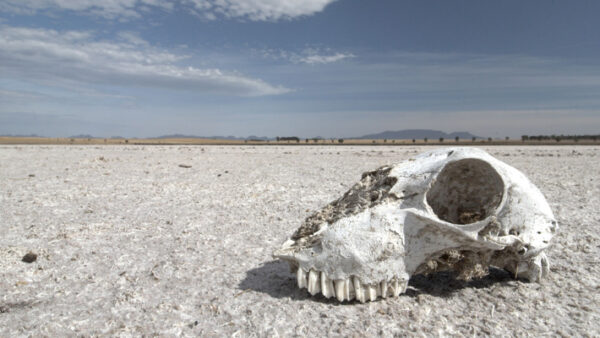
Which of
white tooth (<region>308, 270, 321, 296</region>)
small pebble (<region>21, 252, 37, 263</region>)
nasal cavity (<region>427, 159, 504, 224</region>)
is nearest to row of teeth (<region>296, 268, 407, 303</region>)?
white tooth (<region>308, 270, 321, 296</region>)

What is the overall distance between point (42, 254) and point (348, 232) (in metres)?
3.92

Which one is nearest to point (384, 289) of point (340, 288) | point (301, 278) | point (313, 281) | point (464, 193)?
point (340, 288)

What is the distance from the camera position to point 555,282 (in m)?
3.86

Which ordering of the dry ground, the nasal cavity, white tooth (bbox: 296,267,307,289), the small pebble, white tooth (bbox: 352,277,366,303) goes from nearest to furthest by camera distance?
the dry ground → white tooth (bbox: 352,277,366,303) → white tooth (bbox: 296,267,307,289) → the nasal cavity → the small pebble

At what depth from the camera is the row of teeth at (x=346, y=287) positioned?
3.29 metres

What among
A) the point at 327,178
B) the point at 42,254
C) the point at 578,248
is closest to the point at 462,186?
the point at 578,248

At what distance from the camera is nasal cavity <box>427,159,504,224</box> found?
12.8 feet

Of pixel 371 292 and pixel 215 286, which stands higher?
pixel 371 292

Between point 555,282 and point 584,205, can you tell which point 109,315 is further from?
point 584,205

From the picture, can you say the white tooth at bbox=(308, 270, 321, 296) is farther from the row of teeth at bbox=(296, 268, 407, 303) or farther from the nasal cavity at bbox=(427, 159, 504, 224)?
the nasal cavity at bbox=(427, 159, 504, 224)

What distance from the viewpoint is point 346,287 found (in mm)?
3285

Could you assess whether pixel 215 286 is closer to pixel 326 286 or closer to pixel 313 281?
pixel 313 281

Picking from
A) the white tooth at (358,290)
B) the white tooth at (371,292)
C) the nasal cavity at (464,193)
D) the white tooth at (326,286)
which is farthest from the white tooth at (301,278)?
the nasal cavity at (464,193)

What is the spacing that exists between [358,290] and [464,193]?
5.54 ft
